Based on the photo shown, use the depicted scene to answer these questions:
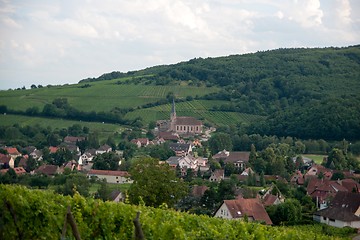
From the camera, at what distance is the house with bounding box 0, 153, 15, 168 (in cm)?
6228

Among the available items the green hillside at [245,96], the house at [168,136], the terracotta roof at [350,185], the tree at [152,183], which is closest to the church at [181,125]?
the green hillside at [245,96]

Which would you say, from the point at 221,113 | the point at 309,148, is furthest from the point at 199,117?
the point at 309,148

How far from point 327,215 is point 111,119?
6426 centimetres

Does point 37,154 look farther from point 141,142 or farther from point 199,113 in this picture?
point 199,113

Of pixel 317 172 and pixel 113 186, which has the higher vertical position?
pixel 113 186

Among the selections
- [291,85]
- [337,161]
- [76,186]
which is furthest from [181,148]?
[76,186]

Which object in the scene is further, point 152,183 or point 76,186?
point 76,186

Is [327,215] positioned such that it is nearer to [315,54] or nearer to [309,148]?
[309,148]

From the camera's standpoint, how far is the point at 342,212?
35.3 metres

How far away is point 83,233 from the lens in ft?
43.0

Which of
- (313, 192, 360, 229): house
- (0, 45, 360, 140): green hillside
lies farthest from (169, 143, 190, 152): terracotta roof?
(313, 192, 360, 229): house

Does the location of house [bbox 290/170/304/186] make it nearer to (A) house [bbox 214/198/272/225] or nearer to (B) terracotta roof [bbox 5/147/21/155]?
(A) house [bbox 214/198/272/225]

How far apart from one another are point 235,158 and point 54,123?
127 ft

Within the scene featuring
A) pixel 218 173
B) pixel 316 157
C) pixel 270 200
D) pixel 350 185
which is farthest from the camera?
pixel 316 157
